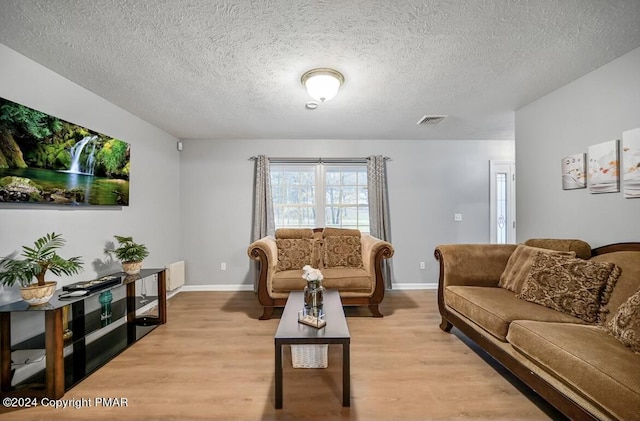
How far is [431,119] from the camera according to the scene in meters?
3.29

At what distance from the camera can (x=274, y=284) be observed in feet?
9.79

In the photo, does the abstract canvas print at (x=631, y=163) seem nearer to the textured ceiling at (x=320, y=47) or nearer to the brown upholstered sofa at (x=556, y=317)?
the brown upholstered sofa at (x=556, y=317)

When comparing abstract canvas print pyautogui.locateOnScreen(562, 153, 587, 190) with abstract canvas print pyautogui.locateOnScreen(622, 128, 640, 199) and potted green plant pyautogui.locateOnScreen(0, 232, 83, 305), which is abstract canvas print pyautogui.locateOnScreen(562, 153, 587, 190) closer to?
abstract canvas print pyautogui.locateOnScreen(622, 128, 640, 199)

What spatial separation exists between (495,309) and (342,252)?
185 cm

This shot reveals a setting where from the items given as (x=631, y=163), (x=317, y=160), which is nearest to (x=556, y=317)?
(x=631, y=163)

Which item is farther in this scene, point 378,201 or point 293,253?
point 378,201

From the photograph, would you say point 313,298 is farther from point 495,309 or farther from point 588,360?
point 588,360

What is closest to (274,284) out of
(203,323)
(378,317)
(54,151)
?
(203,323)

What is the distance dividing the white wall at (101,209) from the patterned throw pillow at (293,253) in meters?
1.69

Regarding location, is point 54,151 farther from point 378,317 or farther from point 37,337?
point 378,317

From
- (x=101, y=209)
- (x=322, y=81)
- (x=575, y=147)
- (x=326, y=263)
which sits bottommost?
(x=326, y=263)

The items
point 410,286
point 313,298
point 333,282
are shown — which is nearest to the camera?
point 313,298

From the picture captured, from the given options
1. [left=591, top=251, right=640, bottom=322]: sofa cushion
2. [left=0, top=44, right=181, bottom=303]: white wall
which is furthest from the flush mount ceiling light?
[left=591, top=251, right=640, bottom=322]: sofa cushion

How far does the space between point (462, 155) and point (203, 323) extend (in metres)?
4.41
